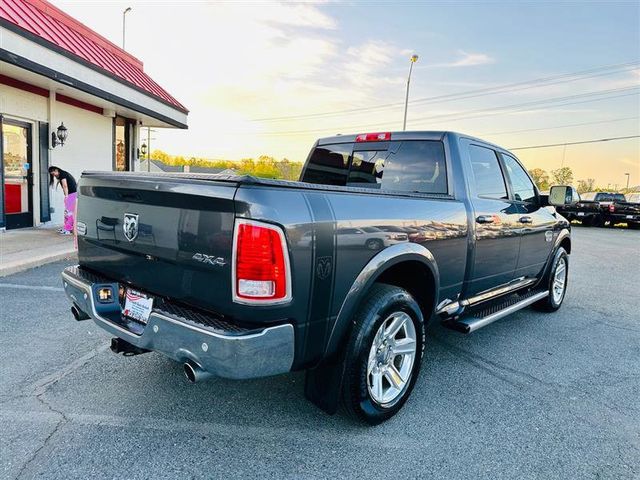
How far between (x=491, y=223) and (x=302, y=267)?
94.1 inches

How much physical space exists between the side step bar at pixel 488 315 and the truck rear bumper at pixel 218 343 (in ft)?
6.29

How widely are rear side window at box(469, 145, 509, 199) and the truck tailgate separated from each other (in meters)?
2.58

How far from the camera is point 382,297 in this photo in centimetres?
277

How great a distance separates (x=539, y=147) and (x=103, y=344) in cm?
4834

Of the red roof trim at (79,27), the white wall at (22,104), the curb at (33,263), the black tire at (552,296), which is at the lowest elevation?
the curb at (33,263)

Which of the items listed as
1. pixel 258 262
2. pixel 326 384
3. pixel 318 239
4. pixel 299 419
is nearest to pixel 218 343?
pixel 258 262

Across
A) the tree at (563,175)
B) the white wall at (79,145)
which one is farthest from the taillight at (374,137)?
the tree at (563,175)

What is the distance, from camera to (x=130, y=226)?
267cm

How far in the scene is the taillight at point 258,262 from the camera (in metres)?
2.08

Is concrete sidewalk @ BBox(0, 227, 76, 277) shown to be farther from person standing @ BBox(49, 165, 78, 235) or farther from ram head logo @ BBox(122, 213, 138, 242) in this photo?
ram head logo @ BBox(122, 213, 138, 242)

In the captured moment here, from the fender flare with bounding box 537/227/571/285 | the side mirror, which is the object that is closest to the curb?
the fender flare with bounding box 537/227/571/285

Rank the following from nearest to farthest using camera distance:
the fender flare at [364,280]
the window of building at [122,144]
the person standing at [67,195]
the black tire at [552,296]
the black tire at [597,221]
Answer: the fender flare at [364,280] < the black tire at [552,296] < the person standing at [67,195] < the window of building at [122,144] < the black tire at [597,221]

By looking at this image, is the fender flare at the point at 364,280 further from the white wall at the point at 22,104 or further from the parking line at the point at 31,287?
the white wall at the point at 22,104

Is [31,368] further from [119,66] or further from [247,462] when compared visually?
[119,66]
